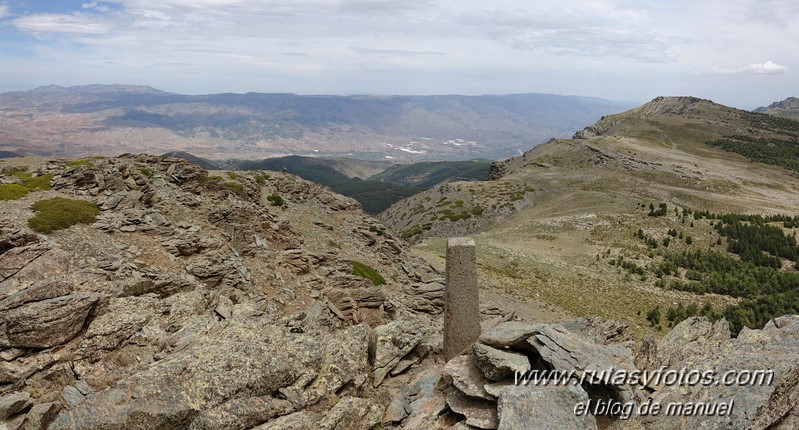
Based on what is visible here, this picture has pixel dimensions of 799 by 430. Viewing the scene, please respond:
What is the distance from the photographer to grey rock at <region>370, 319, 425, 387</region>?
1650 cm

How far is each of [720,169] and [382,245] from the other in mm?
116841

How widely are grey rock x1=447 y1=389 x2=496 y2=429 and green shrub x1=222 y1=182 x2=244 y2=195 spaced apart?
118ft

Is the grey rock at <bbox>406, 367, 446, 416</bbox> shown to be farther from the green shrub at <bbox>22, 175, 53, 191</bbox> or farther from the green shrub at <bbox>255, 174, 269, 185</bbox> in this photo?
the green shrub at <bbox>255, 174, 269, 185</bbox>

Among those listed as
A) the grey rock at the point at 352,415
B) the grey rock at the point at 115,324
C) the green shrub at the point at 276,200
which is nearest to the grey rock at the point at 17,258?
the grey rock at the point at 115,324

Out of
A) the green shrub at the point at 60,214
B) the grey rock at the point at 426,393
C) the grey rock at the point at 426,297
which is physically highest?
the green shrub at the point at 60,214

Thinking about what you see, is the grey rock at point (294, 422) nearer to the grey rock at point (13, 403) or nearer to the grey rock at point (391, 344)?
the grey rock at point (391, 344)

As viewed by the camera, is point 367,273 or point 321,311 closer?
point 321,311

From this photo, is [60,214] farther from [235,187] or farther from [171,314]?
[235,187]

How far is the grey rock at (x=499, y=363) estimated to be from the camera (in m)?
12.4

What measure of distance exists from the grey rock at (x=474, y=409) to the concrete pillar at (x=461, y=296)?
3094mm

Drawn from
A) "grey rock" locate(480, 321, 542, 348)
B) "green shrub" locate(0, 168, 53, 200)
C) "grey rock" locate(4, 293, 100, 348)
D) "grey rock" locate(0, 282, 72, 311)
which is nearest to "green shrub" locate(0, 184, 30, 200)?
"green shrub" locate(0, 168, 53, 200)

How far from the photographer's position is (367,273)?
36219 millimetres

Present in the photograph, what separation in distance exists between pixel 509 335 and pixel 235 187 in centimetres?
3755

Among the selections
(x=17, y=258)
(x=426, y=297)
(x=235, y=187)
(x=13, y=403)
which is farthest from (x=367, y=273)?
(x=13, y=403)
